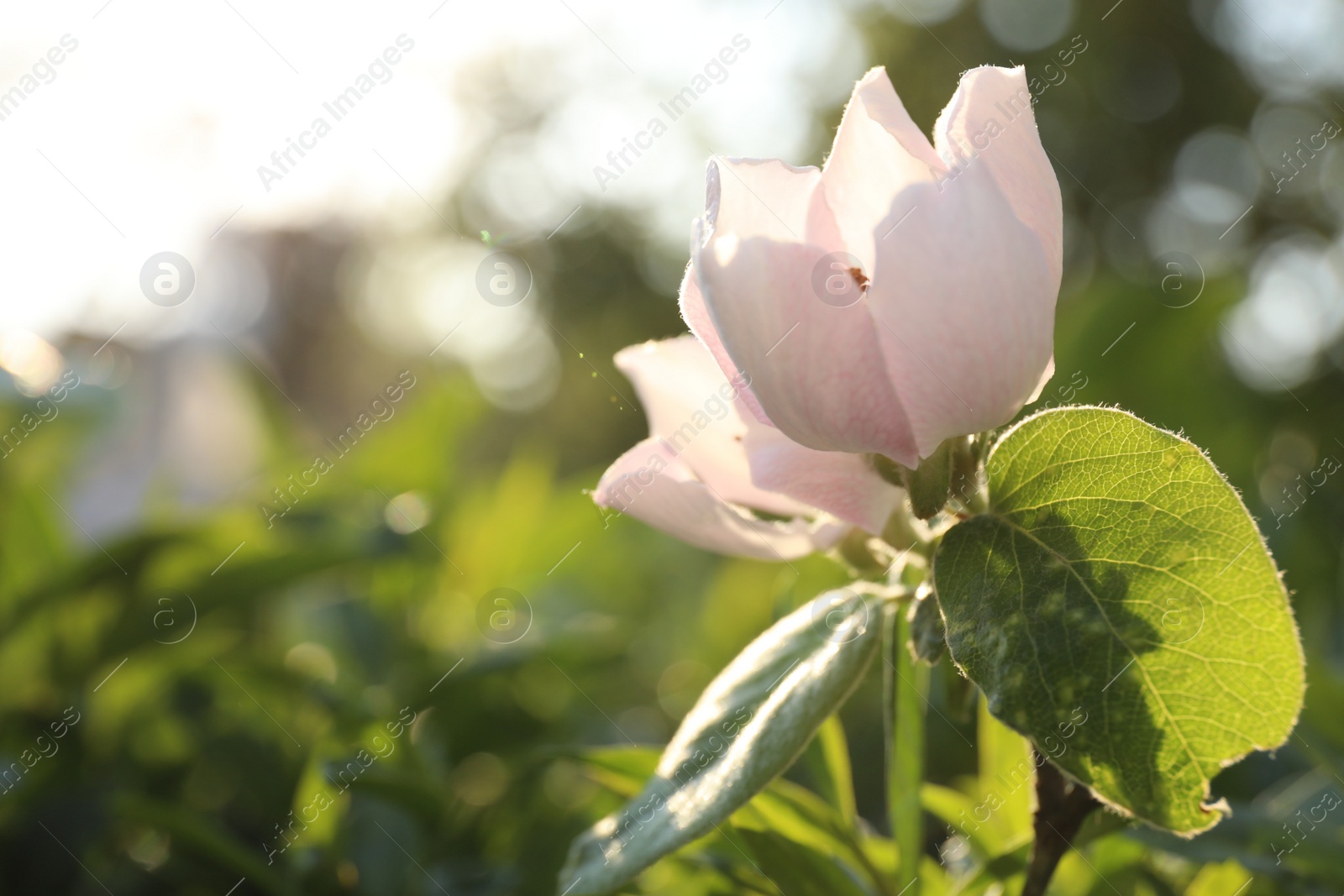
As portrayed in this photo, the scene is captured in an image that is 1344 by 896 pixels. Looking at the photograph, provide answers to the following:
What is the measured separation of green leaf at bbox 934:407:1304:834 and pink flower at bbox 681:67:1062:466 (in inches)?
2.6

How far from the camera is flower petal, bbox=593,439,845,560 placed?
0.47 m

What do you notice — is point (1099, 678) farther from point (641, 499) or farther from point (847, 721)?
point (847, 721)

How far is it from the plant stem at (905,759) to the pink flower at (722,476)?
96mm

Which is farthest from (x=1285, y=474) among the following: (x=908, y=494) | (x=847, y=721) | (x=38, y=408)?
(x=38, y=408)

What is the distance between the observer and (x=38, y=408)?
1160mm

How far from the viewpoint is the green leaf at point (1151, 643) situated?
36cm

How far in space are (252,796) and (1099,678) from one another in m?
0.88

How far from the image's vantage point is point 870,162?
408 mm
